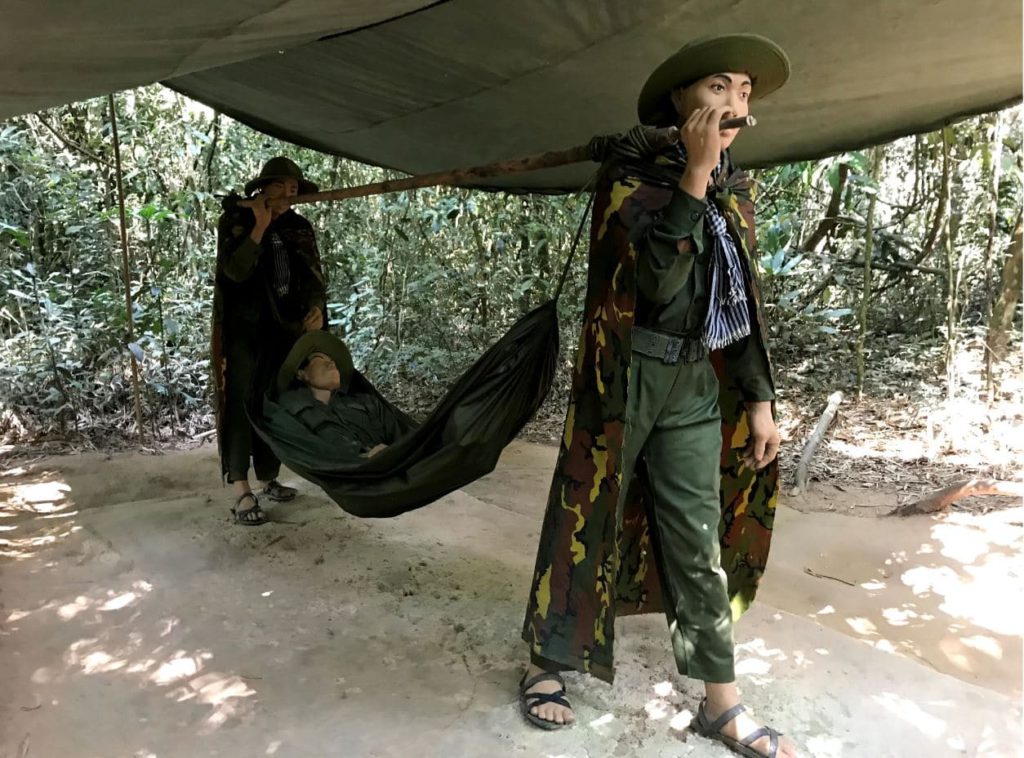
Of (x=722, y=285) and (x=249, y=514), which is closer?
(x=722, y=285)

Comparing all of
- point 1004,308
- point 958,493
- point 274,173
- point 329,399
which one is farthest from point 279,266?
point 1004,308

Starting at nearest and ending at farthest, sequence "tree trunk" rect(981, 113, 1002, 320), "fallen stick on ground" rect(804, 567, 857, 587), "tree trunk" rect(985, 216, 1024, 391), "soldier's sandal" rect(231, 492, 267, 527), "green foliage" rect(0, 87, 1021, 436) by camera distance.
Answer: "fallen stick on ground" rect(804, 567, 857, 587) → "soldier's sandal" rect(231, 492, 267, 527) → "tree trunk" rect(981, 113, 1002, 320) → "tree trunk" rect(985, 216, 1024, 391) → "green foliage" rect(0, 87, 1021, 436)

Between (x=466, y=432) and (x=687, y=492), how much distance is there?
0.61 m

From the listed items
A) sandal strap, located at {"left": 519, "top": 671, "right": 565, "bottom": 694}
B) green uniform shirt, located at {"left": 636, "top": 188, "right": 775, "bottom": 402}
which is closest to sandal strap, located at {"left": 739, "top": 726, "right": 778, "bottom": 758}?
sandal strap, located at {"left": 519, "top": 671, "right": 565, "bottom": 694}

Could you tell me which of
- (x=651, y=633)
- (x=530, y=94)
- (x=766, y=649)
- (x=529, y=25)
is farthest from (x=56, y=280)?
(x=766, y=649)

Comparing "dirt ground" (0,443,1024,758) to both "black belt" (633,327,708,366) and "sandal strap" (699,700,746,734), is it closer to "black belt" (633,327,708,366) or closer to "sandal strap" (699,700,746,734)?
"sandal strap" (699,700,746,734)

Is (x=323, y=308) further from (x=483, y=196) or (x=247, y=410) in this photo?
(x=483, y=196)

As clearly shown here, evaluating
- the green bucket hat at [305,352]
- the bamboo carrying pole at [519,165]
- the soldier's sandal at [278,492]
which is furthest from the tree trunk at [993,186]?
the soldier's sandal at [278,492]

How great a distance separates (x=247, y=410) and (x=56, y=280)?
10.0 feet

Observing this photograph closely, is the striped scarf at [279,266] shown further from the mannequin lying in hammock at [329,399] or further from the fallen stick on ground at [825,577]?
the fallen stick on ground at [825,577]

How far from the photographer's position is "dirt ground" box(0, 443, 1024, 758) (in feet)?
4.99

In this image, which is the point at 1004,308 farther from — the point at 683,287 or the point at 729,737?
the point at 729,737

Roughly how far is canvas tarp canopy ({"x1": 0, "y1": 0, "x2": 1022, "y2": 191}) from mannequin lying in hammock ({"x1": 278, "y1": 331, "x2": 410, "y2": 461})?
89cm

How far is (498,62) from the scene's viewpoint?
207 centimetres
